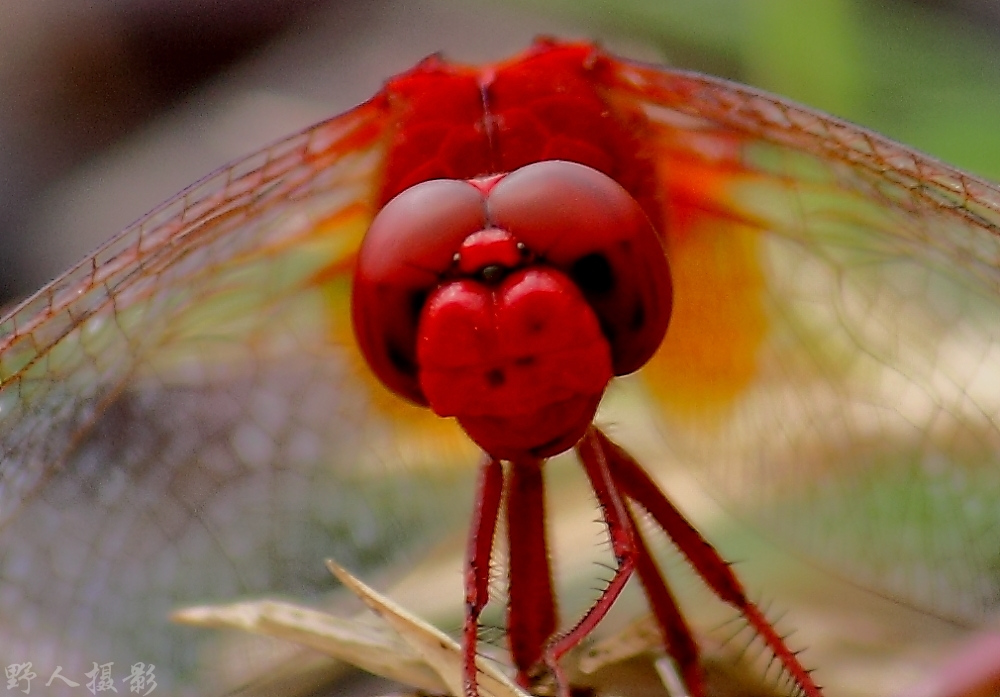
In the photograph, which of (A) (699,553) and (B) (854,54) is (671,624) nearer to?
(A) (699,553)

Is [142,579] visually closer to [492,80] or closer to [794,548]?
[492,80]

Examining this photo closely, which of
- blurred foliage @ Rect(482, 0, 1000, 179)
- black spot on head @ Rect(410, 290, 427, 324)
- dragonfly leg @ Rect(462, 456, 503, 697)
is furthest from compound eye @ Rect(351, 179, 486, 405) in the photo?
blurred foliage @ Rect(482, 0, 1000, 179)

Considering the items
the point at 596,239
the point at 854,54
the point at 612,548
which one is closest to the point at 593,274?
the point at 596,239

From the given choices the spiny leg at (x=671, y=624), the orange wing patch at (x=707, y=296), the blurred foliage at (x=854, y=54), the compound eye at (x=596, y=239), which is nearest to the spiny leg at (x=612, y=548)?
the compound eye at (x=596, y=239)

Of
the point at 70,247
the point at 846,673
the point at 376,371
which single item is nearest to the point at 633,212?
the point at 376,371

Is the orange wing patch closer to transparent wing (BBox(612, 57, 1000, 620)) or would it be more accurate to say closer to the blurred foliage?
transparent wing (BBox(612, 57, 1000, 620))

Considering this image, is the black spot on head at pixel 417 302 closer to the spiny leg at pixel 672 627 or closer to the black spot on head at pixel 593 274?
the black spot on head at pixel 593 274
